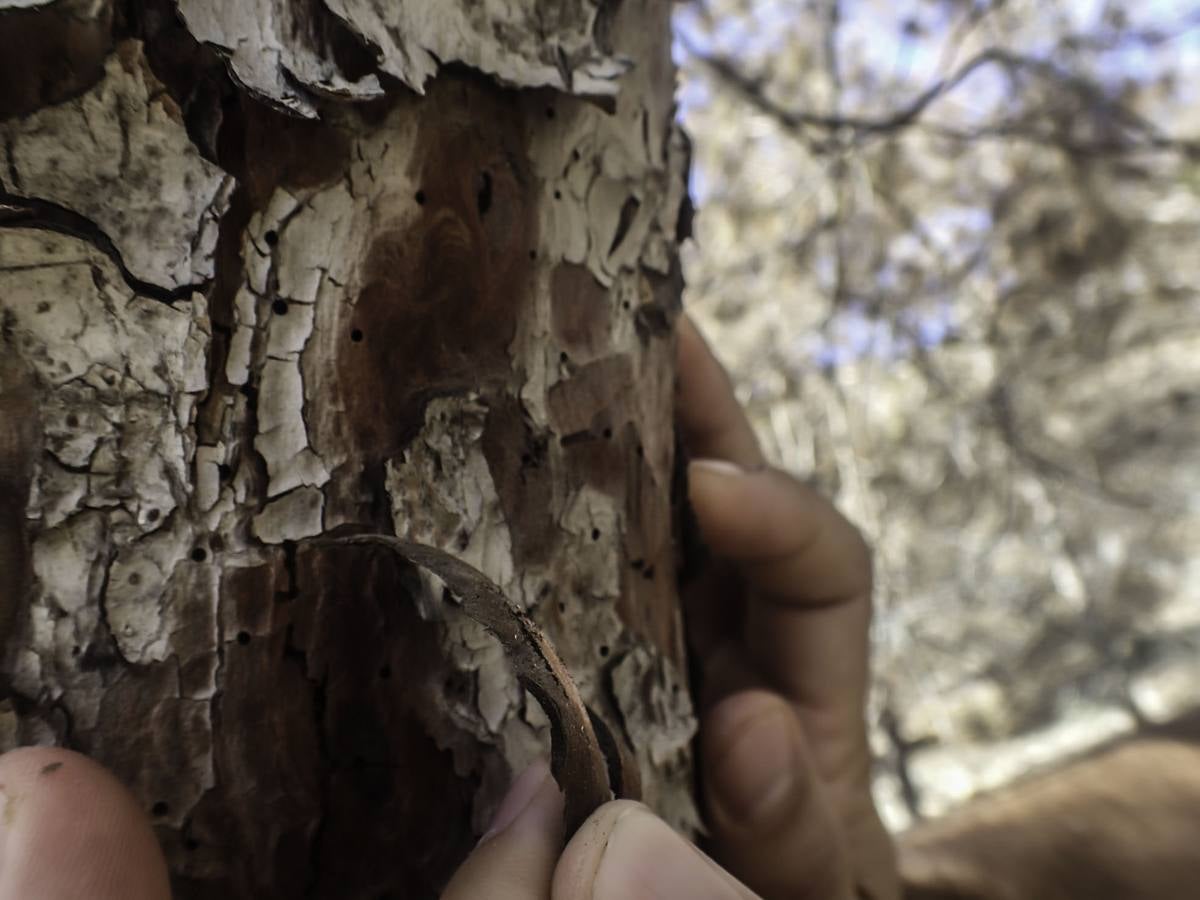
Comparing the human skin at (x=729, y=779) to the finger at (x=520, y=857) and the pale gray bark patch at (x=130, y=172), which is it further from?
the pale gray bark patch at (x=130, y=172)

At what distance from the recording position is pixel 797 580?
0.96 m

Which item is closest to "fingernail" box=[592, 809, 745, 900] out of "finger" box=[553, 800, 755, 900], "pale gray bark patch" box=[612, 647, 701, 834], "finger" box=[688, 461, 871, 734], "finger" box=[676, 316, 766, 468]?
"finger" box=[553, 800, 755, 900]

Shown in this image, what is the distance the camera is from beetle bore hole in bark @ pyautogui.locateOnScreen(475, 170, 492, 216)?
54cm

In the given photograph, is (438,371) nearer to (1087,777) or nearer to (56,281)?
(56,281)

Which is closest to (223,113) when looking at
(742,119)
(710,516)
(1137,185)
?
(710,516)

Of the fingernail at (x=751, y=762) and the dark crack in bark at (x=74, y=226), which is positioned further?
the fingernail at (x=751, y=762)

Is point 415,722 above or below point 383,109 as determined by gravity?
below

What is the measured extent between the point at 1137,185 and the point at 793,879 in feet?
10.7

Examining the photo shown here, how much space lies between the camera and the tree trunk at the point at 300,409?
1.45ft

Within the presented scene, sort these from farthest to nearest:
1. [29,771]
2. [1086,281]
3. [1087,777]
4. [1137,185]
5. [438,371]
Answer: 1. [1086,281]
2. [1137,185]
3. [1087,777]
4. [438,371]
5. [29,771]

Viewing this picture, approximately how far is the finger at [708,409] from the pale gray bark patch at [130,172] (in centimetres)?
59

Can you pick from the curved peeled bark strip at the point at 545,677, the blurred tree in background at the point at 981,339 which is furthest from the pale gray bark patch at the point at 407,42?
the blurred tree in background at the point at 981,339

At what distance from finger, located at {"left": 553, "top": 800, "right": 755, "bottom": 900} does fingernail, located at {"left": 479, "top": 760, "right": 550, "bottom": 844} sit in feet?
0.24

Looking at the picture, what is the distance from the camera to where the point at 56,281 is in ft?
1.44
